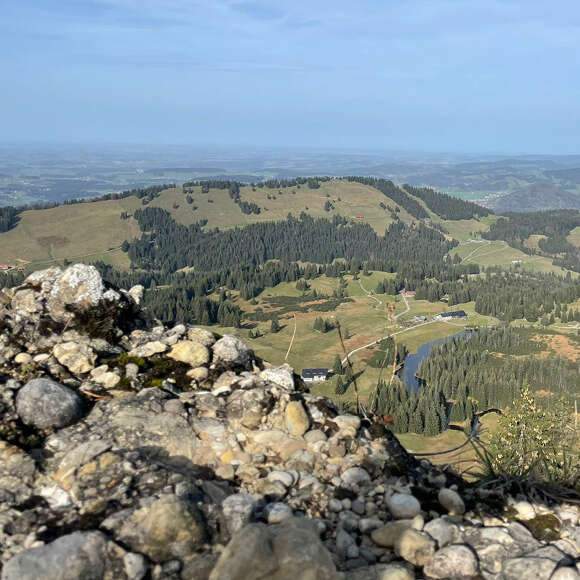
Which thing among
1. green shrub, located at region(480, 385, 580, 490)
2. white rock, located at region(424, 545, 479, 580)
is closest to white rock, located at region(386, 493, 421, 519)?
white rock, located at region(424, 545, 479, 580)

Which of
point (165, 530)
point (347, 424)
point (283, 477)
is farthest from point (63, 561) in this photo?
point (347, 424)

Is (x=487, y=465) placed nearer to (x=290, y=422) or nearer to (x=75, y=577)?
(x=290, y=422)

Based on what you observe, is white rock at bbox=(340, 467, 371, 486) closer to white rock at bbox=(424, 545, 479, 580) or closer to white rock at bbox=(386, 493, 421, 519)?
white rock at bbox=(386, 493, 421, 519)

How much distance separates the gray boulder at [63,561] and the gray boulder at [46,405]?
4016 millimetres

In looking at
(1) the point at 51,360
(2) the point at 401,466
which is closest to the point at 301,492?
(2) the point at 401,466

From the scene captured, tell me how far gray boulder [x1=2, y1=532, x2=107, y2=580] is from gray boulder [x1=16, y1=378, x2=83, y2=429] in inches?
158

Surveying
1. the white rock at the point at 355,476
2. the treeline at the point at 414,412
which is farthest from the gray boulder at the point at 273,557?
the treeline at the point at 414,412

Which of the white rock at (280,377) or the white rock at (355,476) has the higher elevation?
the white rock at (280,377)

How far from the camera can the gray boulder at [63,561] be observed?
739cm

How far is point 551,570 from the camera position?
8.05m

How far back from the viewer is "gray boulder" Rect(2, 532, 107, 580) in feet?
24.2

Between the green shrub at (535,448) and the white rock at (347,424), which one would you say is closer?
the green shrub at (535,448)

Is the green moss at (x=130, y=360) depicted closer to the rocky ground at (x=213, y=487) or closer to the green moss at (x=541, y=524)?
the rocky ground at (x=213, y=487)

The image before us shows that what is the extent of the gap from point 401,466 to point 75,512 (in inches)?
270
